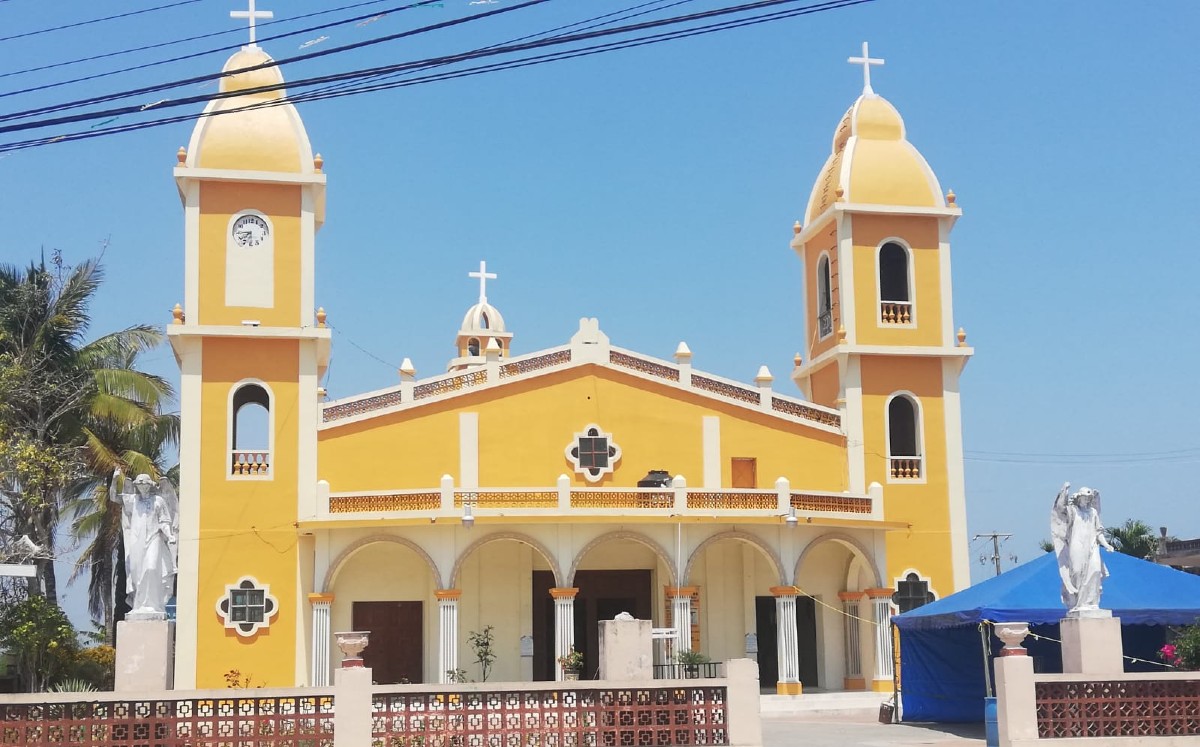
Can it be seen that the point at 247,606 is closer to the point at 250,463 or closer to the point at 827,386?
the point at 250,463

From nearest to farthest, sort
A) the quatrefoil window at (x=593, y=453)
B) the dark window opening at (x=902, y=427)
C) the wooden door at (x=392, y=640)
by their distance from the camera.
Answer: the wooden door at (x=392, y=640)
the quatrefoil window at (x=593, y=453)
the dark window opening at (x=902, y=427)

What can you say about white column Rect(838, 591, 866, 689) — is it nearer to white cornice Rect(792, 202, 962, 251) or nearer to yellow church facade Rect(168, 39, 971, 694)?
yellow church facade Rect(168, 39, 971, 694)

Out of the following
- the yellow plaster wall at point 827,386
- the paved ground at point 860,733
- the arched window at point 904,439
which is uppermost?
the yellow plaster wall at point 827,386

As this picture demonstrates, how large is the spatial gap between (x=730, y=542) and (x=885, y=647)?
12.3 feet

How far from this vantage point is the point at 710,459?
30750 mm

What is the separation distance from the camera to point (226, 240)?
2959 cm

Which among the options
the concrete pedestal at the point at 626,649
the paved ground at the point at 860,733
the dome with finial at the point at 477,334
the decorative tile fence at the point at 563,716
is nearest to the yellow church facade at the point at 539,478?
the paved ground at the point at 860,733

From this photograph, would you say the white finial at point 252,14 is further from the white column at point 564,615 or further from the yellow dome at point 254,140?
the white column at point 564,615

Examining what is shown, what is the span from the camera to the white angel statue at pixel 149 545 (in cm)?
1789

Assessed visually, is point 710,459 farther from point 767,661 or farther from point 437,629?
point 437,629

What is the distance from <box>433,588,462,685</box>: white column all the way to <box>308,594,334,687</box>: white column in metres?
2.13

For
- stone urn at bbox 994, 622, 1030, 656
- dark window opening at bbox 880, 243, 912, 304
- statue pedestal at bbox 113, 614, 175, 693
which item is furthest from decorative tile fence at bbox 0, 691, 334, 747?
dark window opening at bbox 880, 243, 912, 304

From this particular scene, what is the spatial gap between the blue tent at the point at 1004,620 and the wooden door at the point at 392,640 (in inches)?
386

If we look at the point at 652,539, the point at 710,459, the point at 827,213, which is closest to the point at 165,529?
the point at 652,539
